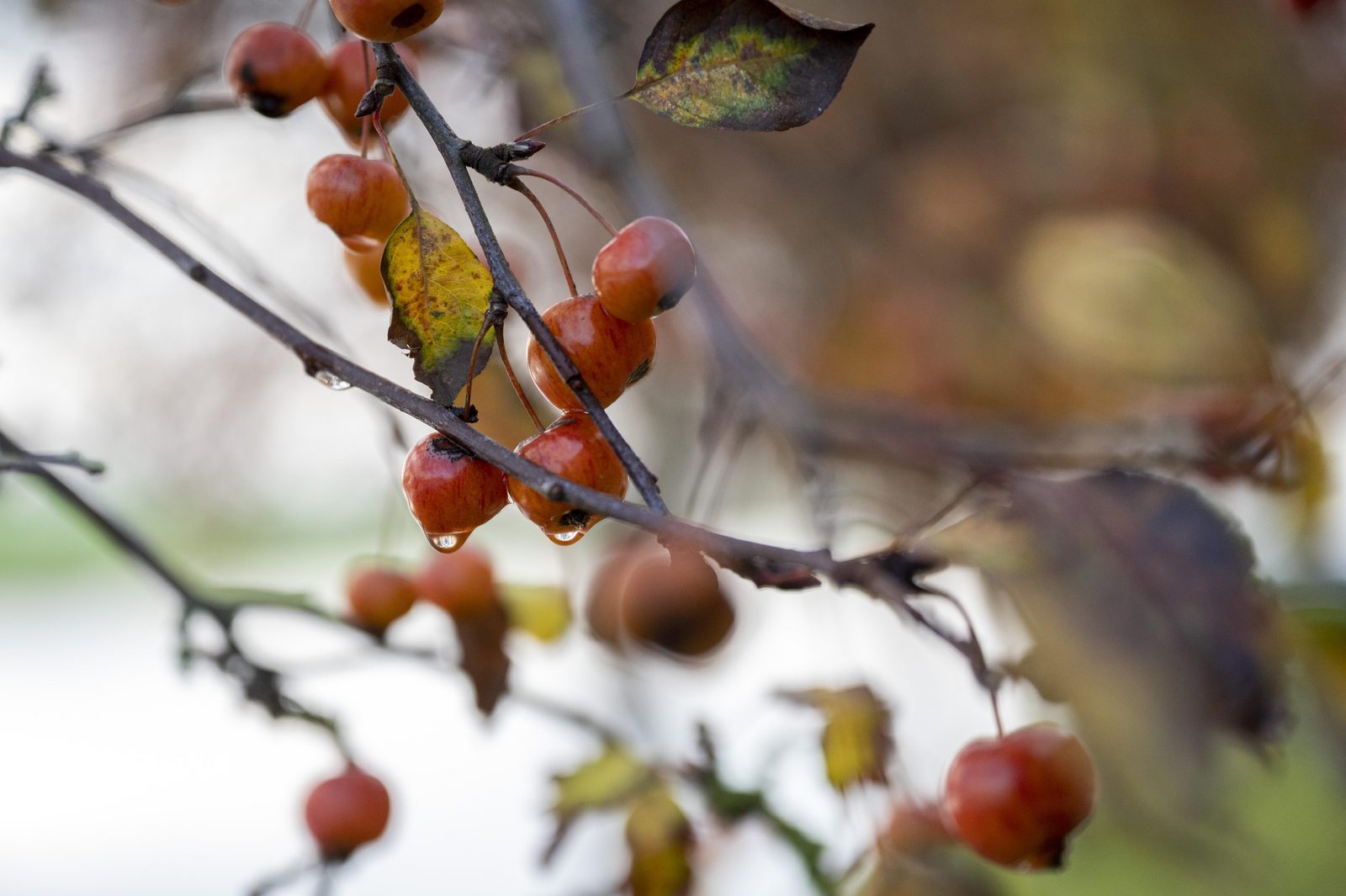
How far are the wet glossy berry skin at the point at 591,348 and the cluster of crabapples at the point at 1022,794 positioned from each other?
337mm

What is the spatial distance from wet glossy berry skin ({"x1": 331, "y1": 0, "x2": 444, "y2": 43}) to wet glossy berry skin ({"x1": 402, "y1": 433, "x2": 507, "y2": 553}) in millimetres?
173

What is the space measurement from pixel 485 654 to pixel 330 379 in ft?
Result: 1.32

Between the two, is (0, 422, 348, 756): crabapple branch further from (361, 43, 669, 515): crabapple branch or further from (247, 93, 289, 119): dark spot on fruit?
(361, 43, 669, 515): crabapple branch

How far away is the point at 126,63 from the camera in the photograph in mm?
1507

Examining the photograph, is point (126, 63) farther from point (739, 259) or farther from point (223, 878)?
point (223, 878)

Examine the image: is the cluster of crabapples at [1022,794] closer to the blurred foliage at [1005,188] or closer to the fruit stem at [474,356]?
the fruit stem at [474,356]

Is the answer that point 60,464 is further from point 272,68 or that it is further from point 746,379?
point 746,379

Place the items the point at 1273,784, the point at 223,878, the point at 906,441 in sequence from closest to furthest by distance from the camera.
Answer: the point at 906,441
the point at 1273,784
the point at 223,878

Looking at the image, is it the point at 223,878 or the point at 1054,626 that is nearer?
the point at 1054,626

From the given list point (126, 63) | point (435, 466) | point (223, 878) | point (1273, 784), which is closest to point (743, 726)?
point (435, 466)

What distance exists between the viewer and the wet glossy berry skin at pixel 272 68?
52 cm

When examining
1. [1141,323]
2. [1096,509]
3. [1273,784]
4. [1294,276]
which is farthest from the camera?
[1273,784]

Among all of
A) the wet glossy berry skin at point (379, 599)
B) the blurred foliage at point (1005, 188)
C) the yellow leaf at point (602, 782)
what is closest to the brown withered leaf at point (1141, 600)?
the yellow leaf at point (602, 782)

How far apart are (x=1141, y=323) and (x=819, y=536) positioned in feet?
1.81
